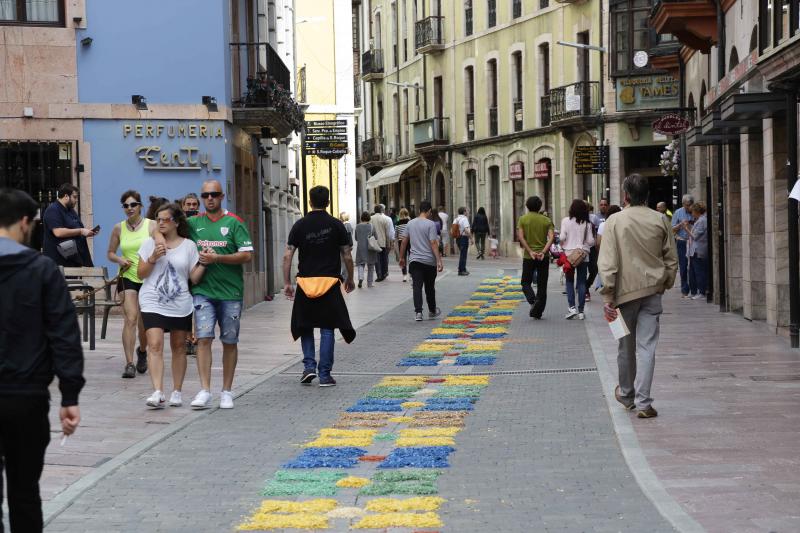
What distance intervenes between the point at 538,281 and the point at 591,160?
2011 centimetres

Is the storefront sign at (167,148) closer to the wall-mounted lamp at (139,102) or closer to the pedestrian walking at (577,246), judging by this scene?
the wall-mounted lamp at (139,102)

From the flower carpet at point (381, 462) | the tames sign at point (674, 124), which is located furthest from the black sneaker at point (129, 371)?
the tames sign at point (674, 124)

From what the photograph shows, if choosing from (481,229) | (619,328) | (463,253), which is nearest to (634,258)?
(619,328)

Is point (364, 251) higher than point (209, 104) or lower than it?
lower

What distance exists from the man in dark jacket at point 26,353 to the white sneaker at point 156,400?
549cm

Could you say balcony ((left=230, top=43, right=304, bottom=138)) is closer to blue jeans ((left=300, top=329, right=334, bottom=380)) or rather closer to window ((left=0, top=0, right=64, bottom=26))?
window ((left=0, top=0, right=64, bottom=26))

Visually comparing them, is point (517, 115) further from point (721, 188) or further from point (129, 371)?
point (129, 371)

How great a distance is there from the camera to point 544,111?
46.7 metres

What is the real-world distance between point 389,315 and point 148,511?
14392 millimetres

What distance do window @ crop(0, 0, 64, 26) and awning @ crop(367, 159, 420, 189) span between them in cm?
3786

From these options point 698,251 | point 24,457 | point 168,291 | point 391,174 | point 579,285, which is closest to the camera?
point 24,457

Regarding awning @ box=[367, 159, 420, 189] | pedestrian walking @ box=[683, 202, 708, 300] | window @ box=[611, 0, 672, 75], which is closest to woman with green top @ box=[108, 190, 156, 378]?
pedestrian walking @ box=[683, 202, 708, 300]

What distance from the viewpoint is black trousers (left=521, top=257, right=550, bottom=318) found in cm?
1958

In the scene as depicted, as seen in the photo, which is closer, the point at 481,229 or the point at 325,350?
the point at 325,350
